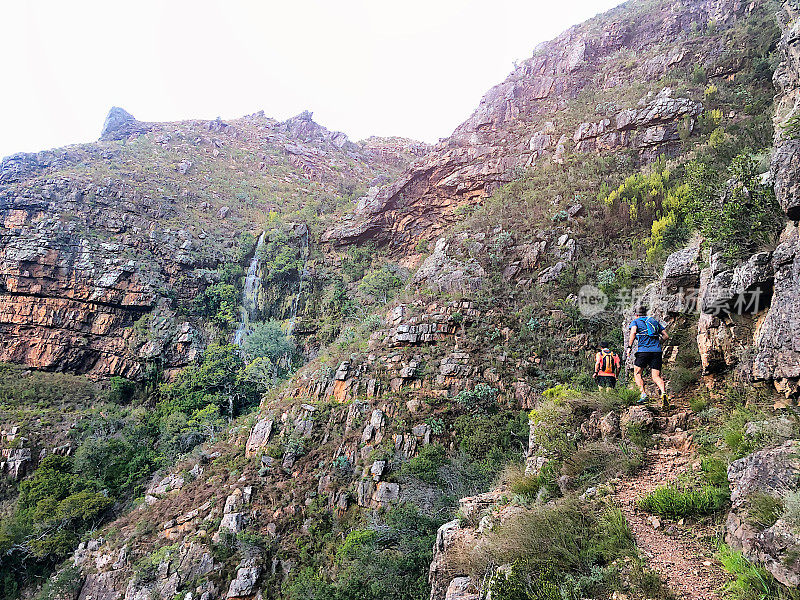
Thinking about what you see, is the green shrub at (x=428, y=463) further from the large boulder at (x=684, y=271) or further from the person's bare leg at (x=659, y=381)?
the large boulder at (x=684, y=271)

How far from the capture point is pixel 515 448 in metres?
12.5

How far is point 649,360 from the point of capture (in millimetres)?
5656

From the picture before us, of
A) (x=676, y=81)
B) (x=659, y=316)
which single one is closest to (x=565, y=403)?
(x=659, y=316)

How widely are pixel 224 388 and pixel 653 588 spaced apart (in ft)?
84.9

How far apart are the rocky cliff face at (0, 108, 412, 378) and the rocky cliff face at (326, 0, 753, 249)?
1173 centimetres

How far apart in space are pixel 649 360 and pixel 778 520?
3232mm

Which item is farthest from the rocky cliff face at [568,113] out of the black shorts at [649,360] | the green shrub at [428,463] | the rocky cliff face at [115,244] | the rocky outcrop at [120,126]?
the rocky outcrop at [120,126]

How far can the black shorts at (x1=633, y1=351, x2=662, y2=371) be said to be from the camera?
5.56 meters

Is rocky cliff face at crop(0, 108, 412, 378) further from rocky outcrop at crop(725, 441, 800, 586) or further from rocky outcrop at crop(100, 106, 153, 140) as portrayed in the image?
rocky outcrop at crop(725, 441, 800, 586)

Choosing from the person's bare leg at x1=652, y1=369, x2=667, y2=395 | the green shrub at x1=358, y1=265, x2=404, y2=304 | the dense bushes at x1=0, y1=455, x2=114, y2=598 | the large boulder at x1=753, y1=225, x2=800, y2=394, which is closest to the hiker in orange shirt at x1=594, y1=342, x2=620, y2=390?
the person's bare leg at x1=652, y1=369, x2=667, y2=395

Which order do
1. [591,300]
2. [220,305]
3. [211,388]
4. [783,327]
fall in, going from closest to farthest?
1. [783,327]
2. [591,300]
3. [211,388]
4. [220,305]

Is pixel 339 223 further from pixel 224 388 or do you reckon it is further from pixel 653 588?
pixel 653 588

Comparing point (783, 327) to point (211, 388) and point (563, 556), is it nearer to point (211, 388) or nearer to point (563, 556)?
point (563, 556)

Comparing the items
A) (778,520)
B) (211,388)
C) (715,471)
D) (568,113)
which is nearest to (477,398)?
(715,471)
